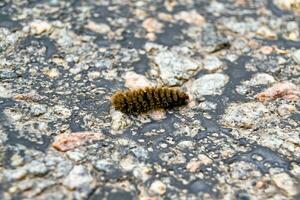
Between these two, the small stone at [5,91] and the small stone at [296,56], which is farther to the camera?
the small stone at [296,56]

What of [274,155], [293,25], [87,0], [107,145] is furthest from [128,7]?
[274,155]

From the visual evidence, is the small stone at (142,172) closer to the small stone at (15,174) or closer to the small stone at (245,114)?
the small stone at (15,174)

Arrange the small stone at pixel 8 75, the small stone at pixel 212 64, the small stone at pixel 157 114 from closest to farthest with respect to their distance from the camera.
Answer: the small stone at pixel 157 114 < the small stone at pixel 8 75 < the small stone at pixel 212 64

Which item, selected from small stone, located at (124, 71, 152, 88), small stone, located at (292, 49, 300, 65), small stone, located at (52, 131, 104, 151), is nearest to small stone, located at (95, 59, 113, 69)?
small stone, located at (124, 71, 152, 88)

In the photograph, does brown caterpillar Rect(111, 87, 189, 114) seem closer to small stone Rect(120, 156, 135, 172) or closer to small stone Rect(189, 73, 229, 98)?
small stone Rect(189, 73, 229, 98)

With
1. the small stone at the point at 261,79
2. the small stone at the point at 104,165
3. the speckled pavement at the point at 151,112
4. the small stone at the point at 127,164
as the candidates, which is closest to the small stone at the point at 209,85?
the speckled pavement at the point at 151,112

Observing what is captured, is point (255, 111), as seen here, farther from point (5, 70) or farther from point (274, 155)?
point (5, 70)

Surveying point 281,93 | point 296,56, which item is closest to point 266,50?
point 296,56
